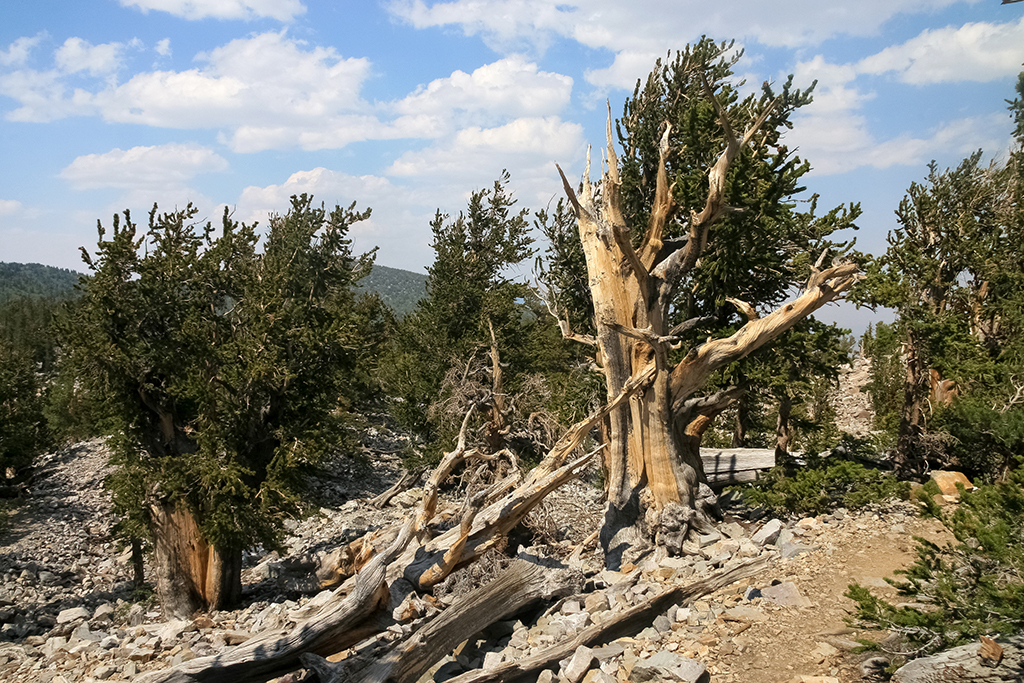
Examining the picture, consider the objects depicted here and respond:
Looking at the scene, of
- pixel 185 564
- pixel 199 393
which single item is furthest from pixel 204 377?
pixel 185 564

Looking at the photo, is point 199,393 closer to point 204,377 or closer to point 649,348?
point 204,377

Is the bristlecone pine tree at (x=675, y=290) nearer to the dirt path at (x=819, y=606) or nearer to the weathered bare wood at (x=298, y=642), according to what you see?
the dirt path at (x=819, y=606)

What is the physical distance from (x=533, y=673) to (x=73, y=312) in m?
10.8

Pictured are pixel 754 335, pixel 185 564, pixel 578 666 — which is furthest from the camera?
pixel 185 564

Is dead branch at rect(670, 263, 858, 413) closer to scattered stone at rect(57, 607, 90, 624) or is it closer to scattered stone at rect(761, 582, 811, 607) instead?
scattered stone at rect(761, 582, 811, 607)

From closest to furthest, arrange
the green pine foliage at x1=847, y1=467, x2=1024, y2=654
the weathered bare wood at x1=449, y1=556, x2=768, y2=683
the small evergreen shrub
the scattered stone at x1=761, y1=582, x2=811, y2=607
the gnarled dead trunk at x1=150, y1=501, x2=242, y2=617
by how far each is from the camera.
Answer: the green pine foliage at x1=847, y1=467, x2=1024, y2=654, the weathered bare wood at x1=449, y1=556, x2=768, y2=683, the scattered stone at x1=761, y1=582, x2=811, y2=607, the small evergreen shrub, the gnarled dead trunk at x1=150, y1=501, x2=242, y2=617

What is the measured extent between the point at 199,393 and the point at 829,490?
434 inches

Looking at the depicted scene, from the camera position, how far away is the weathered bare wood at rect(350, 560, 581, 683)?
739 cm

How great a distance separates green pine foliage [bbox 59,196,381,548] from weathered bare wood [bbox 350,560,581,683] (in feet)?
16.1

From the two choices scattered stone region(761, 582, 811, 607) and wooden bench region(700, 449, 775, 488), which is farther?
wooden bench region(700, 449, 775, 488)

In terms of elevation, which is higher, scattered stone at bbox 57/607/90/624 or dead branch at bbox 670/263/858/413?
dead branch at bbox 670/263/858/413

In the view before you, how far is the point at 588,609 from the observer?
9.19 metres

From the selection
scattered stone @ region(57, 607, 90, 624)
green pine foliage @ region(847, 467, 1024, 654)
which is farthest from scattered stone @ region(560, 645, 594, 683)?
scattered stone @ region(57, 607, 90, 624)

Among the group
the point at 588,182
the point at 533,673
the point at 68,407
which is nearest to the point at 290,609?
the point at 533,673
